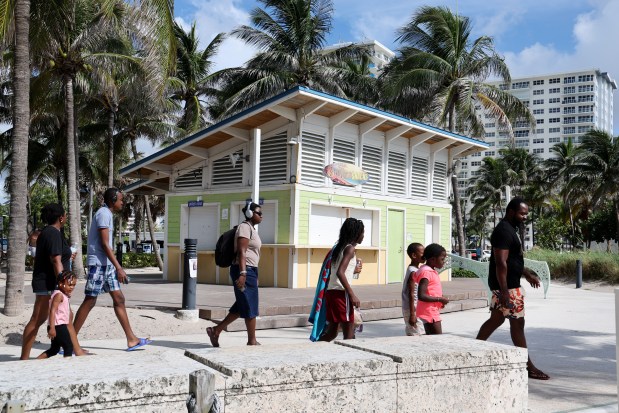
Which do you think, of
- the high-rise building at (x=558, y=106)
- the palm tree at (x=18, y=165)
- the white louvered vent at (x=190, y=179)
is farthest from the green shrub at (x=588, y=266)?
the high-rise building at (x=558, y=106)

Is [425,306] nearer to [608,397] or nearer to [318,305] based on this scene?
[318,305]

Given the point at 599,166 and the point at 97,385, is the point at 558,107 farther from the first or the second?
the point at 97,385

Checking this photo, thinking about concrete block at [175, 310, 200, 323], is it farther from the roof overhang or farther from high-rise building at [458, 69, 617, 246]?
high-rise building at [458, 69, 617, 246]

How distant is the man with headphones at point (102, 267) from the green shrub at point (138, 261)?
26576 millimetres

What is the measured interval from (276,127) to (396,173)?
447cm

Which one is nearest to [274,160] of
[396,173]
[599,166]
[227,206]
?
[227,206]

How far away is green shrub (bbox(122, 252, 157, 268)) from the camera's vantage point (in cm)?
3281

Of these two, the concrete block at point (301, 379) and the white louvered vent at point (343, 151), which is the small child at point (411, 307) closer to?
the concrete block at point (301, 379)

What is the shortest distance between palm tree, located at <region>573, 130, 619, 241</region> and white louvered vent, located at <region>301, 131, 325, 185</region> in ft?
102

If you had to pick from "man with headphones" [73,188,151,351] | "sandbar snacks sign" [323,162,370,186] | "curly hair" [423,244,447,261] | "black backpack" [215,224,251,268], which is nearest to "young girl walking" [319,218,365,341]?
"curly hair" [423,244,447,261]

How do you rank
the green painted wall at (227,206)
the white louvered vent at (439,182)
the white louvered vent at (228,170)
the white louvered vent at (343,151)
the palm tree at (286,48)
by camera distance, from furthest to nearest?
the palm tree at (286,48) → the white louvered vent at (439,182) → the white louvered vent at (228,170) → the white louvered vent at (343,151) → the green painted wall at (227,206)

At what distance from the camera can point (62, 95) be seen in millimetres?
22750

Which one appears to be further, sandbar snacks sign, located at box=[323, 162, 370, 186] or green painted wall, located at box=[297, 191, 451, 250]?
sandbar snacks sign, located at box=[323, 162, 370, 186]

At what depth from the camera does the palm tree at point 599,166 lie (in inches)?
1635
